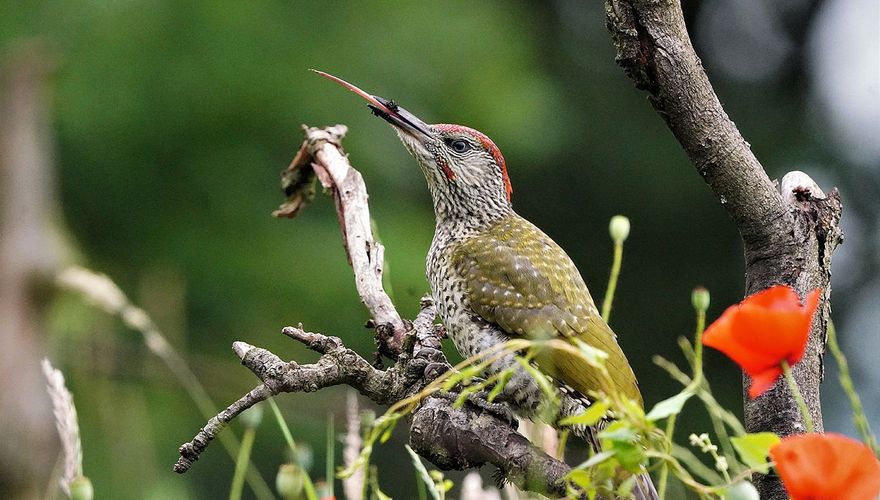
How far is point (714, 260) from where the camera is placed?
1027cm

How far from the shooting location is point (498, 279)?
3344 millimetres

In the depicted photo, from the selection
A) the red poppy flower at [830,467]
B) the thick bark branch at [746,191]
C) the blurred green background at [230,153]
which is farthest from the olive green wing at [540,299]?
the blurred green background at [230,153]

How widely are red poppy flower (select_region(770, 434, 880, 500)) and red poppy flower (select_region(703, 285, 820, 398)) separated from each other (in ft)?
0.43

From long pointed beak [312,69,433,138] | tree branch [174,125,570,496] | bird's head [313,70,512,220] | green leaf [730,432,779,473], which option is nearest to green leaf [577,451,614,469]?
green leaf [730,432,779,473]

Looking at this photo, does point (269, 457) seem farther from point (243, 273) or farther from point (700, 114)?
point (700, 114)

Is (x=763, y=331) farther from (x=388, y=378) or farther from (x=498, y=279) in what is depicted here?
(x=498, y=279)

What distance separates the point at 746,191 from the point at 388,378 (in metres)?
0.86

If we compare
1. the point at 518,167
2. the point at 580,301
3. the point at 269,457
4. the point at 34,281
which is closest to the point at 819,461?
the point at 580,301

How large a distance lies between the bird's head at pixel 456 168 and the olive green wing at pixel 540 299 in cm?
24

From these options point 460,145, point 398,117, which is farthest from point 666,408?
point 460,145

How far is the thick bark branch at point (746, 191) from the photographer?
88.5 inches

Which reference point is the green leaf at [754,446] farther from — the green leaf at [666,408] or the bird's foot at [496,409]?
the bird's foot at [496,409]

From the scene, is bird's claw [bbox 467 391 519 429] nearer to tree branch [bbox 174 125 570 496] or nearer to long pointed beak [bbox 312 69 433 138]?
tree branch [bbox 174 125 570 496]

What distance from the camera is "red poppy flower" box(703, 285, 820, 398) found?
1417 millimetres
